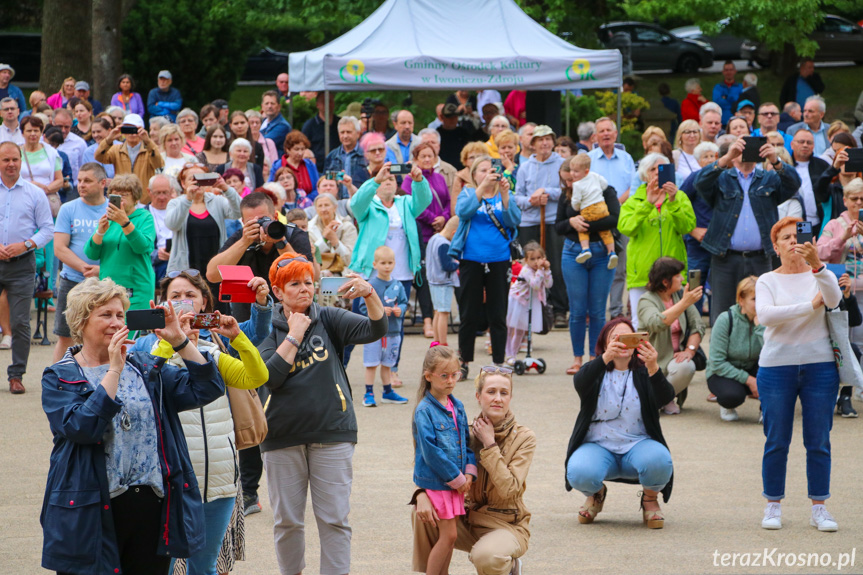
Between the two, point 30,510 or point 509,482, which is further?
point 30,510

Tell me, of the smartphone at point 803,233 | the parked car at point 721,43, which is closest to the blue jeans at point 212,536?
the smartphone at point 803,233

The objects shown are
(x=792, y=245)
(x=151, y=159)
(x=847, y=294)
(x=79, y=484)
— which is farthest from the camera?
(x=151, y=159)

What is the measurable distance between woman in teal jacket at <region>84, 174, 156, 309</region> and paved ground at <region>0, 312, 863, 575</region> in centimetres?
131

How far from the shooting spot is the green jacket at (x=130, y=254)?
860 centimetres

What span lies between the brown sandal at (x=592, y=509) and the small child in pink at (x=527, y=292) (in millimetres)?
4207

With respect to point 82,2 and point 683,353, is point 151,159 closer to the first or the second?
point 683,353

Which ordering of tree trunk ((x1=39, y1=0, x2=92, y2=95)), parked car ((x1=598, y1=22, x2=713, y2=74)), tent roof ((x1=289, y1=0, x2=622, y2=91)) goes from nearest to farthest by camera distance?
1. tent roof ((x1=289, y1=0, x2=622, y2=91))
2. tree trunk ((x1=39, y1=0, x2=92, y2=95))
3. parked car ((x1=598, y1=22, x2=713, y2=74))

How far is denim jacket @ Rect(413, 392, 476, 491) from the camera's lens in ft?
16.9

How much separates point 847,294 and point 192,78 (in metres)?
19.4

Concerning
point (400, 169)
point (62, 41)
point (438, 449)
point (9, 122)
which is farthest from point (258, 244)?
point (62, 41)

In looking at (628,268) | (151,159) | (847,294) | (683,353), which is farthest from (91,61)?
(847,294)

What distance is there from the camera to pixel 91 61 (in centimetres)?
1967

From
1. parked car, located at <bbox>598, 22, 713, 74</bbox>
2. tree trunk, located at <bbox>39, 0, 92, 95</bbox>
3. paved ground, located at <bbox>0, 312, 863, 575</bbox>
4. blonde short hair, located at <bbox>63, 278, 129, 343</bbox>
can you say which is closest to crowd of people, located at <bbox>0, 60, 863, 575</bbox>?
blonde short hair, located at <bbox>63, 278, 129, 343</bbox>

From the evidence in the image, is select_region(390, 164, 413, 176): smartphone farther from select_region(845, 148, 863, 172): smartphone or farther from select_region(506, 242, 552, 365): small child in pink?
select_region(845, 148, 863, 172): smartphone
